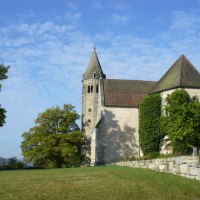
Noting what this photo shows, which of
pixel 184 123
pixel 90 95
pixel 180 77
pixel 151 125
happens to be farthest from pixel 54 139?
pixel 184 123

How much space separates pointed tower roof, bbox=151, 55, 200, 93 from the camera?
37281mm

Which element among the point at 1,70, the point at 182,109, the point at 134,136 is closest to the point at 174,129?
the point at 182,109

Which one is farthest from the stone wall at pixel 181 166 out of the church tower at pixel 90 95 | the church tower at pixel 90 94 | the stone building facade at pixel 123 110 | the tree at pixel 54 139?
the church tower at pixel 90 94

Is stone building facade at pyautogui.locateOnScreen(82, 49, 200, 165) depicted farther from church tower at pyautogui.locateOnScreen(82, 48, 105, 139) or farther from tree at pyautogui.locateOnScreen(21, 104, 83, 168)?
church tower at pyautogui.locateOnScreen(82, 48, 105, 139)

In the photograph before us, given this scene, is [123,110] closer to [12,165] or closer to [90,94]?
[90,94]

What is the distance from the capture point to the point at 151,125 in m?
39.8

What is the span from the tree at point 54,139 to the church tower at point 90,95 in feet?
16.1

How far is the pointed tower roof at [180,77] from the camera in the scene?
3728cm

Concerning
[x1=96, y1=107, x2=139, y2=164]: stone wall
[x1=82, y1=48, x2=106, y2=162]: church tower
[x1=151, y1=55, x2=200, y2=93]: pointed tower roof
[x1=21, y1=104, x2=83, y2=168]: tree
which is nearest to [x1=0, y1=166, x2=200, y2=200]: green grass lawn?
[x1=151, y1=55, x2=200, y2=93]: pointed tower roof

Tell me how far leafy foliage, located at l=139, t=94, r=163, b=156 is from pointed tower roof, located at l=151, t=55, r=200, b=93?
4.70 ft

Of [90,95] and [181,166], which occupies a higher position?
[90,95]

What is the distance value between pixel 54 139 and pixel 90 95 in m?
11.9

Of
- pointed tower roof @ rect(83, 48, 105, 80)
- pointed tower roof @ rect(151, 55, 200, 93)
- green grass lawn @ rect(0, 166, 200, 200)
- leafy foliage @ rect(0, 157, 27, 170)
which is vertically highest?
pointed tower roof @ rect(83, 48, 105, 80)

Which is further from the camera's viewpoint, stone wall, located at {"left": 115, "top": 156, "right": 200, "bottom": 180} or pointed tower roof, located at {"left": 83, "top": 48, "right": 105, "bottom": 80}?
pointed tower roof, located at {"left": 83, "top": 48, "right": 105, "bottom": 80}
